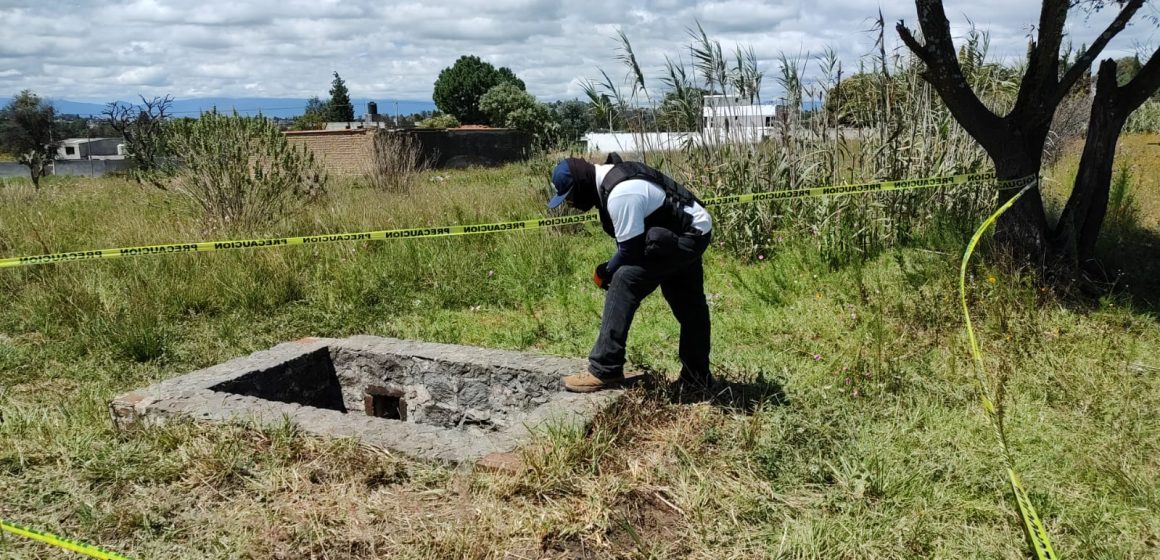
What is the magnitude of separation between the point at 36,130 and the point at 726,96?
43812 millimetres

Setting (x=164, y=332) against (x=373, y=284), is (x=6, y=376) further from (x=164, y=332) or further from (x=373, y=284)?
(x=373, y=284)

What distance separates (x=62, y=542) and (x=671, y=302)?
296 centimetres

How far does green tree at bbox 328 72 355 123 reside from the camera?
54.0 metres

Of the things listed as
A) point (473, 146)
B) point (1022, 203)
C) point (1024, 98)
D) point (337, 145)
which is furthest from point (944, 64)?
point (473, 146)

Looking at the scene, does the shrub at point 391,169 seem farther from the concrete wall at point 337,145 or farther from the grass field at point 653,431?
the concrete wall at point 337,145

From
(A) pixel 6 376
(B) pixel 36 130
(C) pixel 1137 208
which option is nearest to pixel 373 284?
(A) pixel 6 376

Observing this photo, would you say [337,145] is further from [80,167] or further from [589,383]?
[589,383]

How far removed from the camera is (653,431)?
4.07 meters

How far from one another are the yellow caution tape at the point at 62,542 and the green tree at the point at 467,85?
2424 inches

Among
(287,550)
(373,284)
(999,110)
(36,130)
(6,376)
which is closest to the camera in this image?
(287,550)

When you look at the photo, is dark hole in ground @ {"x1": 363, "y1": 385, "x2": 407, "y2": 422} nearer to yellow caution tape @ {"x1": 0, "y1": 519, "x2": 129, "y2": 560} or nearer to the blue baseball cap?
the blue baseball cap

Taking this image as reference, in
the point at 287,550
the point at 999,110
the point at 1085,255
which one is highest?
the point at 999,110

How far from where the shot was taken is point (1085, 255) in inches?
258

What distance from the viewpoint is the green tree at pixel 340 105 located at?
5397 centimetres
